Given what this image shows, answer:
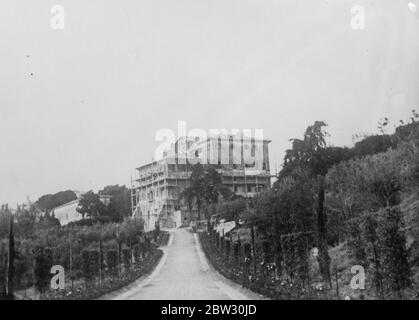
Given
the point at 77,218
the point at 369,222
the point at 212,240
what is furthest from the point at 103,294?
the point at 77,218

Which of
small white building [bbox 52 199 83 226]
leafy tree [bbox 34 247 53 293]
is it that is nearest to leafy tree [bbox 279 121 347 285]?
leafy tree [bbox 34 247 53 293]

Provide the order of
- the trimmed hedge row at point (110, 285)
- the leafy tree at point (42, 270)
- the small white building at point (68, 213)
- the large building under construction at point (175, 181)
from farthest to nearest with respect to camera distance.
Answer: the small white building at point (68, 213) < the large building under construction at point (175, 181) < the leafy tree at point (42, 270) < the trimmed hedge row at point (110, 285)

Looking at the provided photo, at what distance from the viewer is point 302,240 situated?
16.5 m

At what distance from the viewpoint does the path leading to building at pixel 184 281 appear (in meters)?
13.4

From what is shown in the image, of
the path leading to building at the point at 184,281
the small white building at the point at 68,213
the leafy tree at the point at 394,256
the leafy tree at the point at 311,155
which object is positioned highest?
the leafy tree at the point at 311,155

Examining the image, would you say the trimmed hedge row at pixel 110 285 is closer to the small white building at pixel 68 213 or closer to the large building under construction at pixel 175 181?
the large building under construction at pixel 175 181

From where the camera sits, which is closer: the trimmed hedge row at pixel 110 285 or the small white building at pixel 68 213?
the trimmed hedge row at pixel 110 285

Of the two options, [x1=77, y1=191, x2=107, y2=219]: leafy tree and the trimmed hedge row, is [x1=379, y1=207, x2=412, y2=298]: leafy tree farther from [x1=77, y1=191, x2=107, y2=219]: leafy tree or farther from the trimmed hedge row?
[x1=77, y1=191, x2=107, y2=219]: leafy tree

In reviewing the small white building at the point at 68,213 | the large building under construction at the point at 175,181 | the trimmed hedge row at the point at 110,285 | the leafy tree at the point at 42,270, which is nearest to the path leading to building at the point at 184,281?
the trimmed hedge row at the point at 110,285

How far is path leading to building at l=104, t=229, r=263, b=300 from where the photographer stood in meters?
13.4

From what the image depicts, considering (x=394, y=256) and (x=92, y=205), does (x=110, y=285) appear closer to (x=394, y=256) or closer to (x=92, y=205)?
(x=394, y=256)

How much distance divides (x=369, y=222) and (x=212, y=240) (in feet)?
75.6

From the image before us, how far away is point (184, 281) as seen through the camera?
1814 centimetres
